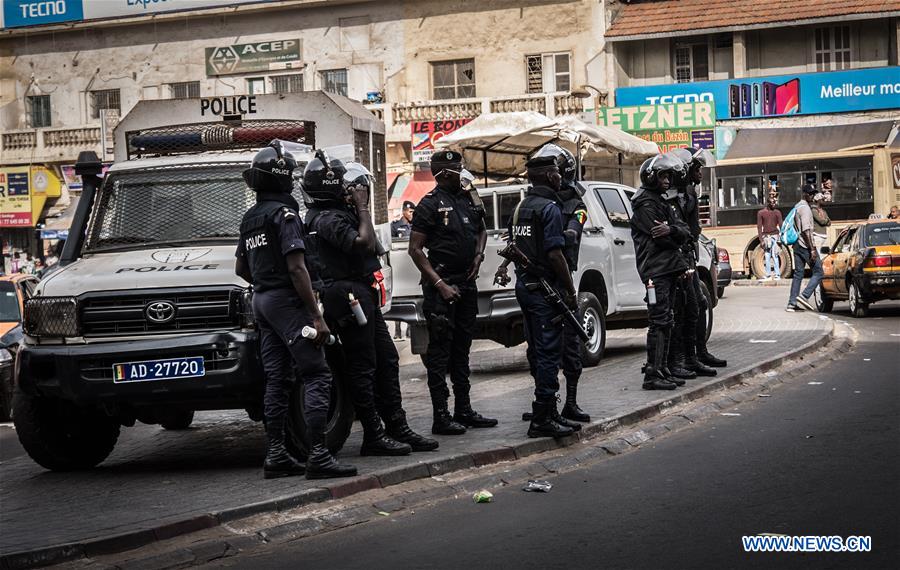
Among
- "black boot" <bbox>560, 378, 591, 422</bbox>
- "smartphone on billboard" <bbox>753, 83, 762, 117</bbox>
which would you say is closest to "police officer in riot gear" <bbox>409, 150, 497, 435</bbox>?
"black boot" <bbox>560, 378, 591, 422</bbox>

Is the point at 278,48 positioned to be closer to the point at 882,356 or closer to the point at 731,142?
the point at 731,142

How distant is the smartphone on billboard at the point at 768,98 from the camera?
3872 centimetres

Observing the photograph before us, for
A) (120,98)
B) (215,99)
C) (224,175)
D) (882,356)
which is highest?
(120,98)

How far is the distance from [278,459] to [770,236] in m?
23.1

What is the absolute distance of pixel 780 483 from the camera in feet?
24.3

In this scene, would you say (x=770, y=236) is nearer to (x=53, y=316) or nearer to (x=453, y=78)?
(x=453, y=78)

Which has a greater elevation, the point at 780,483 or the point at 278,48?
the point at 278,48

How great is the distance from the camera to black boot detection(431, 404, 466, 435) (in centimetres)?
925

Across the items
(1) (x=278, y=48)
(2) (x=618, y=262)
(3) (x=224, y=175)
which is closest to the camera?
(3) (x=224, y=175)

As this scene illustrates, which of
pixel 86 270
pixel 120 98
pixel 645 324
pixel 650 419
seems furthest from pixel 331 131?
pixel 120 98

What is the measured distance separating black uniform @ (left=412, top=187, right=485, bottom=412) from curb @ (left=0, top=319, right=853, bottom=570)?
0.90m

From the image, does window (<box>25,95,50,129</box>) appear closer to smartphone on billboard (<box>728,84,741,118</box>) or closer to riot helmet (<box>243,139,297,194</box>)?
smartphone on billboard (<box>728,84,741,118</box>)

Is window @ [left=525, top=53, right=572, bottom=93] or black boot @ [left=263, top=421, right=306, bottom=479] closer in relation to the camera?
black boot @ [left=263, top=421, right=306, bottom=479]

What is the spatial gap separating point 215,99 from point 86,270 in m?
2.61
